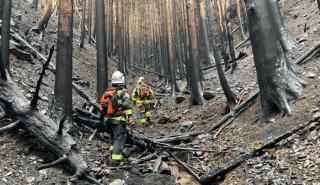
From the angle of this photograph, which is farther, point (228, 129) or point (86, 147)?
point (228, 129)

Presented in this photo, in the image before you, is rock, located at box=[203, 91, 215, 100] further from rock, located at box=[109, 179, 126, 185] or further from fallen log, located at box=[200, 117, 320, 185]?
rock, located at box=[109, 179, 126, 185]

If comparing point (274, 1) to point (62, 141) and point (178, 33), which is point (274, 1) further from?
point (178, 33)

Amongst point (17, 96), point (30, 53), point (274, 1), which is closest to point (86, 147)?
point (17, 96)

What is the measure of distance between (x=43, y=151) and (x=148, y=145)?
2.64 m

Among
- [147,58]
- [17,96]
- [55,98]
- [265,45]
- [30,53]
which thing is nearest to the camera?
[17,96]

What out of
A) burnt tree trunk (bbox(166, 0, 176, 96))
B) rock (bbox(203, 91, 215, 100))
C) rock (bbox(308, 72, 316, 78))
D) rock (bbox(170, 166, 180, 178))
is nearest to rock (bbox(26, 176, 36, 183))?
rock (bbox(170, 166, 180, 178))

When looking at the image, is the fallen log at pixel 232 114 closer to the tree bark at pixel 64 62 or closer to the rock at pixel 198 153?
the rock at pixel 198 153

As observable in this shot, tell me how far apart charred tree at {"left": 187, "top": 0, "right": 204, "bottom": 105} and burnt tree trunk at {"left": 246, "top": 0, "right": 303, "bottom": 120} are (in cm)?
498

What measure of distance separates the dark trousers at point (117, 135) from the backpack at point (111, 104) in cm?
20

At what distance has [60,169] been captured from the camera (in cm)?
548

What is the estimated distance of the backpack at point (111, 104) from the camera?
22.5 feet

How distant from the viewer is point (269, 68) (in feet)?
23.1

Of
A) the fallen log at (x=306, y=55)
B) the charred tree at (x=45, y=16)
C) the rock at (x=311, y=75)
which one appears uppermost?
the charred tree at (x=45, y=16)

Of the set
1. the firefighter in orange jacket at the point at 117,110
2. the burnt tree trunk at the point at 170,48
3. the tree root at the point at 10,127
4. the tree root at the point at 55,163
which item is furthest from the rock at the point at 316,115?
the burnt tree trunk at the point at 170,48
